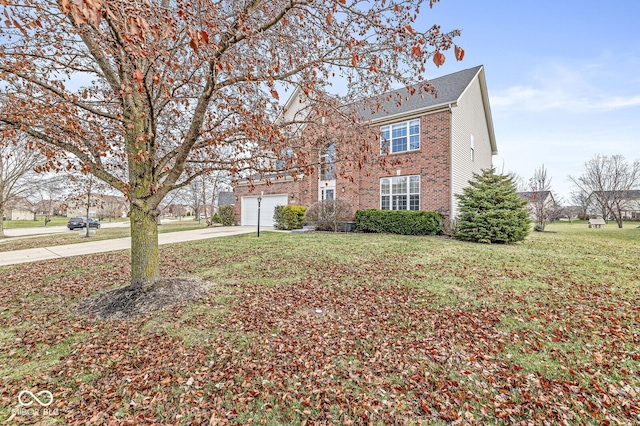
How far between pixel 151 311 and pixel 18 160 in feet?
76.9

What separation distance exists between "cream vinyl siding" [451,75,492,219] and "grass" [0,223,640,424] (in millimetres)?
8123

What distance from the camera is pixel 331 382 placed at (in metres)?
2.65

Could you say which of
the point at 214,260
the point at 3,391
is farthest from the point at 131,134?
the point at 214,260

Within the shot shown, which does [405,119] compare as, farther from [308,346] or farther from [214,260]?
[308,346]

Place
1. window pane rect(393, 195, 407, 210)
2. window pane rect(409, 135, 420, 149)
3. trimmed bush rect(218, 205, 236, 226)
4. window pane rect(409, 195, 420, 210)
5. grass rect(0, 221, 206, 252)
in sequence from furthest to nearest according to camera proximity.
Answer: trimmed bush rect(218, 205, 236, 226) → window pane rect(393, 195, 407, 210) → window pane rect(409, 135, 420, 149) → window pane rect(409, 195, 420, 210) → grass rect(0, 221, 206, 252)

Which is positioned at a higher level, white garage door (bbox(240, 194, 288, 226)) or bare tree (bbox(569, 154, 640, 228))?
bare tree (bbox(569, 154, 640, 228))

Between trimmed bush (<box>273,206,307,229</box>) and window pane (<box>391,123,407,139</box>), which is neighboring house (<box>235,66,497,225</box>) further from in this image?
trimmed bush (<box>273,206,307,229</box>)

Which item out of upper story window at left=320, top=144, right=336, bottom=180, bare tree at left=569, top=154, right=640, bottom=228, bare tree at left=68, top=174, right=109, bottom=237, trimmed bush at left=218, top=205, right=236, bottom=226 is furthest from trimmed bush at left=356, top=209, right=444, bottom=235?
bare tree at left=569, top=154, right=640, bottom=228

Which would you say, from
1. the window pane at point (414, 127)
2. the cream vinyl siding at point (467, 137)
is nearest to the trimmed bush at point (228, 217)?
the window pane at point (414, 127)

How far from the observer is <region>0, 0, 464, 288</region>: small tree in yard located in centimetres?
330

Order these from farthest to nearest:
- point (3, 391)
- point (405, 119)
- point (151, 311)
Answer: point (405, 119) < point (151, 311) < point (3, 391)

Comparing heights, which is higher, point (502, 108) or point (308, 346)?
point (502, 108)

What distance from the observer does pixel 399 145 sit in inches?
590

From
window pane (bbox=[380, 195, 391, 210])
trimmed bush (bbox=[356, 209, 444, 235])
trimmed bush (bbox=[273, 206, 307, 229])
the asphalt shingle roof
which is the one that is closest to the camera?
trimmed bush (bbox=[356, 209, 444, 235])
